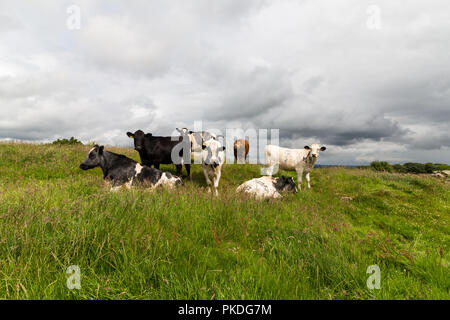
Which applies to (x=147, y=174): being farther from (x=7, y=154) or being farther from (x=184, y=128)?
(x=7, y=154)

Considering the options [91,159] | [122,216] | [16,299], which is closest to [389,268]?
[122,216]

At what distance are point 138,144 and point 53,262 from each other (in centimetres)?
941

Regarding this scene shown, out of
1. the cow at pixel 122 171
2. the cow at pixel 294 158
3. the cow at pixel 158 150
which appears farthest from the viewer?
the cow at pixel 294 158

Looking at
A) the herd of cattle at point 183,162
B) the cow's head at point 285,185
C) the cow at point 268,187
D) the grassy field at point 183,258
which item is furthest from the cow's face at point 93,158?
the cow's head at point 285,185

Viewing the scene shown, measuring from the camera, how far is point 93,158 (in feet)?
26.9

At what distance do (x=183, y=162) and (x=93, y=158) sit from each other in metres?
5.01

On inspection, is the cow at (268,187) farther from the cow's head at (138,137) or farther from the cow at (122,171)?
the cow's head at (138,137)

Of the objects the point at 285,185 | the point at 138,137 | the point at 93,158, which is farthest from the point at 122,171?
the point at 285,185

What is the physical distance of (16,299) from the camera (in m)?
2.05

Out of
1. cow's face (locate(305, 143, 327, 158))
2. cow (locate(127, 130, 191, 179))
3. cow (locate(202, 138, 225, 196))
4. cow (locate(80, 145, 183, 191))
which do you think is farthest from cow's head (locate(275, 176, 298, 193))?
cow (locate(127, 130, 191, 179))

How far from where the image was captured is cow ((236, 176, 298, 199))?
8875 millimetres

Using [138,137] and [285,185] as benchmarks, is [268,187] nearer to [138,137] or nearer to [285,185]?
[285,185]

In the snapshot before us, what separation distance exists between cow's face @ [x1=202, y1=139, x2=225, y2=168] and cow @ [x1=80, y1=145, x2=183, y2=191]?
2100mm

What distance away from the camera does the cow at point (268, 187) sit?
8875mm
